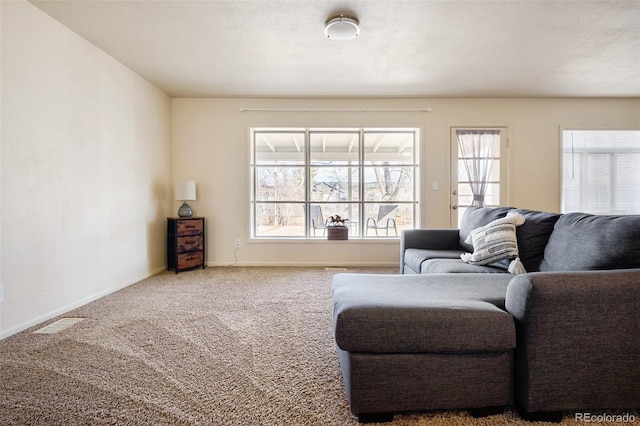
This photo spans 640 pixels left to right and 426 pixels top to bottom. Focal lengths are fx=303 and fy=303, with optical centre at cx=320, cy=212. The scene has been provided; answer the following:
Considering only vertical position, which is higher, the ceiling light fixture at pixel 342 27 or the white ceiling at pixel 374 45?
the white ceiling at pixel 374 45

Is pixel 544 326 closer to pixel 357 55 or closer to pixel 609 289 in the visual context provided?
pixel 609 289

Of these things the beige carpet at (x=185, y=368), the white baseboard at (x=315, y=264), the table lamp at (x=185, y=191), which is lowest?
the beige carpet at (x=185, y=368)

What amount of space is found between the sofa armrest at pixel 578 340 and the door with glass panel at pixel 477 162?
10.8ft

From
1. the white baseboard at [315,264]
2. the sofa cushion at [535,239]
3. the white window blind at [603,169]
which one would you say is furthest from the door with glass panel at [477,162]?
the sofa cushion at [535,239]

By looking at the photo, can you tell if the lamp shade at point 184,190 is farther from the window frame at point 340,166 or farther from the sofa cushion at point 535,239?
the sofa cushion at point 535,239

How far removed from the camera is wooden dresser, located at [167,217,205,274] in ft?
12.7

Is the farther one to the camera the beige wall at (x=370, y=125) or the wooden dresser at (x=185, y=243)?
the beige wall at (x=370, y=125)

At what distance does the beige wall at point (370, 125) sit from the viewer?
172 inches

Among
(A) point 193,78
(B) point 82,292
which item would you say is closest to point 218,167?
(A) point 193,78

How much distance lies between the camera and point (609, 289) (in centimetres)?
118

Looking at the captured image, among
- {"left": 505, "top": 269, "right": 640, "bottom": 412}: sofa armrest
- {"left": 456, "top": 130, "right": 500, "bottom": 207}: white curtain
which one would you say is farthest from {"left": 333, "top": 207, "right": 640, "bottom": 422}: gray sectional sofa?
{"left": 456, "top": 130, "right": 500, "bottom": 207}: white curtain

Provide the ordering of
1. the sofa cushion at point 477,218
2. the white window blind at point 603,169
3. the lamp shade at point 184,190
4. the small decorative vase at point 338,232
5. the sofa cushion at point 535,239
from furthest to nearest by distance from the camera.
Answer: the white window blind at point 603,169 → the small decorative vase at point 338,232 → the lamp shade at point 184,190 → the sofa cushion at point 477,218 → the sofa cushion at point 535,239

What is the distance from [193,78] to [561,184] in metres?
5.23

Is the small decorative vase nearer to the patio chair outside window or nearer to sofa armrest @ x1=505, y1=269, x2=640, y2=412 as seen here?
Answer: the patio chair outside window
